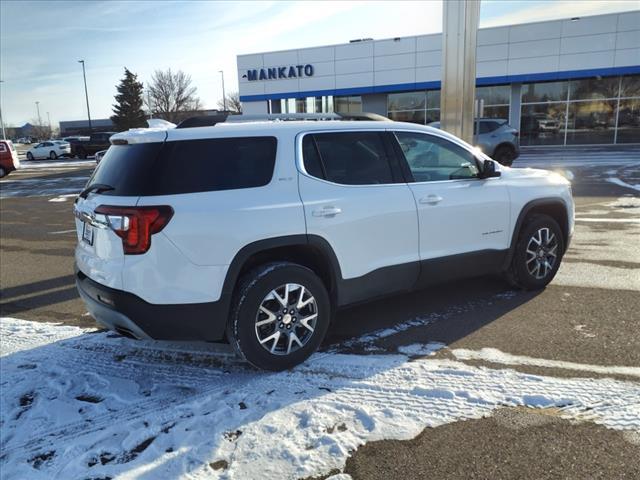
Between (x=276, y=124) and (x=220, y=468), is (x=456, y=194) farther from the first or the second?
(x=220, y=468)

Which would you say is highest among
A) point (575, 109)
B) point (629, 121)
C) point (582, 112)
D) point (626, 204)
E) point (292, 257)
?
point (575, 109)

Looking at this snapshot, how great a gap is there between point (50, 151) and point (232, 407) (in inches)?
1709

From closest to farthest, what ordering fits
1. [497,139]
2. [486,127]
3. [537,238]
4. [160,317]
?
1. [160,317]
2. [537,238]
3. [497,139]
4. [486,127]

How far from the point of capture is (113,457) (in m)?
2.75

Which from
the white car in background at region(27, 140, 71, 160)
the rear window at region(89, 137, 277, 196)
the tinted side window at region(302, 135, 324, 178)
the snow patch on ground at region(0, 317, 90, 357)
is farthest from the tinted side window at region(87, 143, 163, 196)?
the white car in background at region(27, 140, 71, 160)

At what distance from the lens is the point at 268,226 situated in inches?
136

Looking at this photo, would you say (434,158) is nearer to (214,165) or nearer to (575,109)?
(214,165)

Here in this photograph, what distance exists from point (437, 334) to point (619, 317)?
165 cm

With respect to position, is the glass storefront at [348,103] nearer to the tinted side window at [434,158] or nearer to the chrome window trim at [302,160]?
the tinted side window at [434,158]

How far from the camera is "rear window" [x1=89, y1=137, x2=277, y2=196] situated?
3275mm

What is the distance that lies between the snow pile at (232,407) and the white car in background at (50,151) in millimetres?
41330

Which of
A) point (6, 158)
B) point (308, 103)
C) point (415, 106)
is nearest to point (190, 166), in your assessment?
point (6, 158)

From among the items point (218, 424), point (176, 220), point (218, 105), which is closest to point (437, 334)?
point (218, 424)

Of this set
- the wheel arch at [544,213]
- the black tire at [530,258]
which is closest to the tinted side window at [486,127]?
the wheel arch at [544,213]
